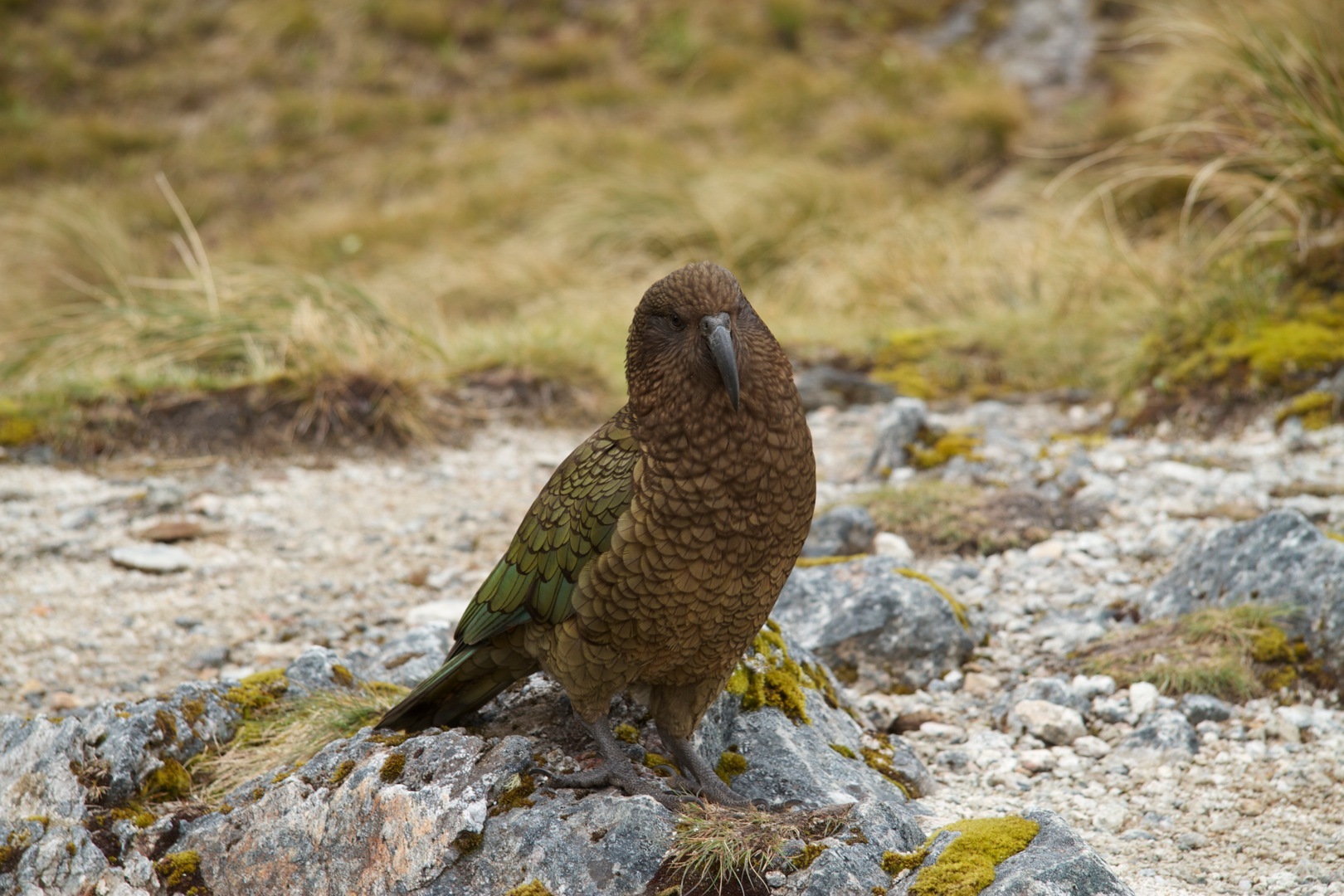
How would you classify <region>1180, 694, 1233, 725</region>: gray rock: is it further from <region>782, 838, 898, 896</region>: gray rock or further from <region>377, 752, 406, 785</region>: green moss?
<region>377, 752, 406, 785</region>: green moss

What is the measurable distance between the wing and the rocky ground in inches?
40.2

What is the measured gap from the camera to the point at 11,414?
677cm

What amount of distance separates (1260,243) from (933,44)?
1318 cm

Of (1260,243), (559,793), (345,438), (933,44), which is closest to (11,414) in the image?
(345,438)

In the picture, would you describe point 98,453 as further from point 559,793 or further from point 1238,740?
point 1238,740

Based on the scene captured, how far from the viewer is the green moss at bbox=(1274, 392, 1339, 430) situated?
5746 mm

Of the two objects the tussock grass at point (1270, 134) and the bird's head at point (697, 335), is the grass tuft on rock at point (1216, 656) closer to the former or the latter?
the bird's head at point (697, 335)

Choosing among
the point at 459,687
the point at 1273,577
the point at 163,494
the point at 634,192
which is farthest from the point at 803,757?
the point at 634,192

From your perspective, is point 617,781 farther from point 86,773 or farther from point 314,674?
point 86,773

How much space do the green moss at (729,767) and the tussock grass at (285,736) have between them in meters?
1.04

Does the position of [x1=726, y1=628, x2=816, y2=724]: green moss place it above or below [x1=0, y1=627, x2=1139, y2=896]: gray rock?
below

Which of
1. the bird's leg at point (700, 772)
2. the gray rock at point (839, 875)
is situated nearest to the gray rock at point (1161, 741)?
the bird's leg at point (700, 772)

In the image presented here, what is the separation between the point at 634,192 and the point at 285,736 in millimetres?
9862

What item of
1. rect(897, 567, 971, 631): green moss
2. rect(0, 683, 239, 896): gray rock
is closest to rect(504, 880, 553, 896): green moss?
rect(0, 683, 239, 896): gray rock
